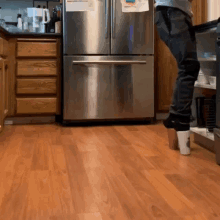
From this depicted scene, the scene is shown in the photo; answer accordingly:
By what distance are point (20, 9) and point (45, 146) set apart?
Answer: 1.92m

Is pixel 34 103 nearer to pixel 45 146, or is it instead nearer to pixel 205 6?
pixel 45 146

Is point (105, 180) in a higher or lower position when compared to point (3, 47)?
lower

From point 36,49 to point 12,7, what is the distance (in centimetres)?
88

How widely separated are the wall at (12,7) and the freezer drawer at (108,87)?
3.29 feet

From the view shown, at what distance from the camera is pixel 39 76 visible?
10.6 feet

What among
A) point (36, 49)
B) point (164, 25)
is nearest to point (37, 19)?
point (36, 49)

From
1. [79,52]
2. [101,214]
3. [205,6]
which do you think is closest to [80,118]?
[79,52]

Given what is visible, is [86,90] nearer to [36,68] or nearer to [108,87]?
[108,87]

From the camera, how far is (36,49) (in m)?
3.18

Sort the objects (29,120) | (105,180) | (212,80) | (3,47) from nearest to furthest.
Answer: (105,180)
(212,80)
(3,47)
(29,120)

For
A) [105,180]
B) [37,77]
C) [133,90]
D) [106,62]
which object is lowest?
[105,180]

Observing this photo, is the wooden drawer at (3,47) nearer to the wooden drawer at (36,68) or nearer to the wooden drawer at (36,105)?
the wooden drawer at (36,68)

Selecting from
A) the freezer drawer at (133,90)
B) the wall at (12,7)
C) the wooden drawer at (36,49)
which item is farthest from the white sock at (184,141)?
the wall at (12,7)

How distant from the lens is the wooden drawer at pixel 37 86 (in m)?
3.21
